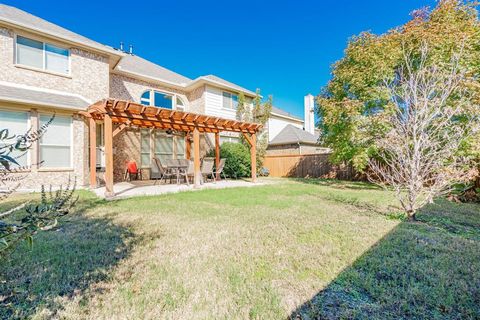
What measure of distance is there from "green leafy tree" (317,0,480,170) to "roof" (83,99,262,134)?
13.7 ft

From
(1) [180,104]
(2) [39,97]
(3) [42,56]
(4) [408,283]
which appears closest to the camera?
(4) [408,283]

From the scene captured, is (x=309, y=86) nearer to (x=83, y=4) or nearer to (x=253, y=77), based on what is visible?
(x=253, y=77)

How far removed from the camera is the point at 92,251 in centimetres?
319

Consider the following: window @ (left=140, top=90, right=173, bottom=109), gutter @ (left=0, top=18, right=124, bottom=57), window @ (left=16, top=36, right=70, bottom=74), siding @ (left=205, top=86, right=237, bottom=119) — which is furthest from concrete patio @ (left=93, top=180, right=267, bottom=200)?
siding @ (left=205, top=86, right=237, bottom=119)

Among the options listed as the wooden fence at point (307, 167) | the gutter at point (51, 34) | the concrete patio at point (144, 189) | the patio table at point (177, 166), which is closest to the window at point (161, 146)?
the patio table at point (177, 166)

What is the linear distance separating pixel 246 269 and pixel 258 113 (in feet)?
45.1

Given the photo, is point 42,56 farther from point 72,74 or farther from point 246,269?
point 246,269

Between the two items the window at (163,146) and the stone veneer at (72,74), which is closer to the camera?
the stone veneer at (72,74)

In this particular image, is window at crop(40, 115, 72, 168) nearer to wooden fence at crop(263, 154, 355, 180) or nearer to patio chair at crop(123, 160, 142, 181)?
patio chair at crop(123, 160, 142, 181)

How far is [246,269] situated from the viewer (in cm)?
271

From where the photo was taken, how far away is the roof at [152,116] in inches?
286

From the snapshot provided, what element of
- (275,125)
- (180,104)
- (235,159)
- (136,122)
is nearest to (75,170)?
(136,122)

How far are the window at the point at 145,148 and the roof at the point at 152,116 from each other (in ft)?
8.13

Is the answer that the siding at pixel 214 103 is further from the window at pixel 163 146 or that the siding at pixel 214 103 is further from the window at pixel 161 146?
the window at pixel 163 146
